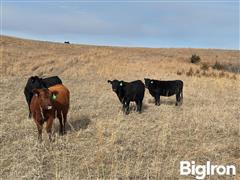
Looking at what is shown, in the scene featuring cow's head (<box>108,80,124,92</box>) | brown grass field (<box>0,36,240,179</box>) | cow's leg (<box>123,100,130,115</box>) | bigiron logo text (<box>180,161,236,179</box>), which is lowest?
bigiron logo text (<box>180,161,236,179</box>)

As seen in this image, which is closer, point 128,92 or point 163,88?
point 128,92

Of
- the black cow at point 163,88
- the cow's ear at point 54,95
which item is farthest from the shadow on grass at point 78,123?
the black cow at point 163,88

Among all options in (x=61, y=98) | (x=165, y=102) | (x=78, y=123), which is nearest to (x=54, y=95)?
(x=61, y=98)

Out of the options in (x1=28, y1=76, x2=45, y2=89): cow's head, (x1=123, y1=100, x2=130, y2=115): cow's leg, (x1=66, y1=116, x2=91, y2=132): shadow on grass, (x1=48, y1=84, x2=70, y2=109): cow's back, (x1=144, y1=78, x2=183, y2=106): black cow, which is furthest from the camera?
(x1=144, y1=78, x2=183, y2=106): black cow

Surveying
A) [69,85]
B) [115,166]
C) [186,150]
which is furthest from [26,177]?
[69,85]

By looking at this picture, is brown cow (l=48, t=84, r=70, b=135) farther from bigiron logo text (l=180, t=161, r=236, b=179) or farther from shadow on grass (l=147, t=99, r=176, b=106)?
shadow on grass (l=147, t=99, r=176, b=106)

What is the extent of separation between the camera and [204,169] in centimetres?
751

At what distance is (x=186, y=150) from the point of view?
28.2 ft

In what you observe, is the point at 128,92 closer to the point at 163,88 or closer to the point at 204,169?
the point at 163,88

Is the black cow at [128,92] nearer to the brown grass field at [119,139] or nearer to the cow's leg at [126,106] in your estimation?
the cow's leg at [126,106]

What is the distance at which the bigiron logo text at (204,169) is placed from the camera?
7.26m

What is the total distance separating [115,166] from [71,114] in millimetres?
5349

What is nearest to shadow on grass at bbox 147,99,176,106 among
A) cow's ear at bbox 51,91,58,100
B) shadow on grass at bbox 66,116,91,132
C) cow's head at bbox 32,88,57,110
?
shadow on grass at bbox 66,116,91,132

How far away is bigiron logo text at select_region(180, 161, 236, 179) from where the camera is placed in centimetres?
726
